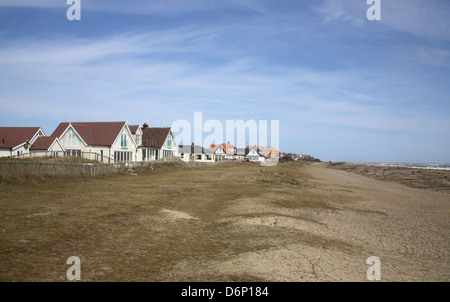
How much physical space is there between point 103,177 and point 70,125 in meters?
17.6

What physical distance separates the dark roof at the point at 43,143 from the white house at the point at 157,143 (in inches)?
589

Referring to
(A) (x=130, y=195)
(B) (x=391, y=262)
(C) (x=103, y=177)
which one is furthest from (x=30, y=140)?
(B) (x=391, y=262)

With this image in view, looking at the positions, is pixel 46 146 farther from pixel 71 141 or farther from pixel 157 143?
pixel 157 143

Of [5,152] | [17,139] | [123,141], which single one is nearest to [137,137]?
[123,141]

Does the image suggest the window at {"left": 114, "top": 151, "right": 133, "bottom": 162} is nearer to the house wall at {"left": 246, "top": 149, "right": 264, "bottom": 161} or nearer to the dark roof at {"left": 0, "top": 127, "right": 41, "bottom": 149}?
the dark roof at {"left": 0, "top": 127, "right": 41, "bottom": 149}

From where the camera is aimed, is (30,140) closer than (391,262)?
No

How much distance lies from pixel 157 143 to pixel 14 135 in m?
21.2

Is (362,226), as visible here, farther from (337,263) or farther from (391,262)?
(337,263)

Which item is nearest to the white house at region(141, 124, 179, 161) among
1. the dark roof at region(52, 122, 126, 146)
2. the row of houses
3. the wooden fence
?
the row of houses

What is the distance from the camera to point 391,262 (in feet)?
26.9

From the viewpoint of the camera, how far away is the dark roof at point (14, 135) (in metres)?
42.7

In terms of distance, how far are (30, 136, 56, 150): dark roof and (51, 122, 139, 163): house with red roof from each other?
1.28 metres

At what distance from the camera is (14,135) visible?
144ft
